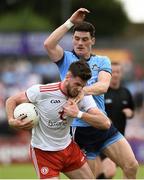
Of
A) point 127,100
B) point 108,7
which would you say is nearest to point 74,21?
point 127,100

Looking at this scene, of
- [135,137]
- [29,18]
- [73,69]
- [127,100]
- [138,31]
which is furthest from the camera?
[138,31]

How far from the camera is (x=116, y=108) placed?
523 inches

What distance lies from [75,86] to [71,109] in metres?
0.28

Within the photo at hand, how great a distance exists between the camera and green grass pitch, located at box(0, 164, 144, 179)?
16438 mm

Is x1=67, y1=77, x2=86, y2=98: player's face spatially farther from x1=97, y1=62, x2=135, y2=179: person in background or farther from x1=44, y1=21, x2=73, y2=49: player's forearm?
x1=97, y1=62, x2=135, y2=179: person in background

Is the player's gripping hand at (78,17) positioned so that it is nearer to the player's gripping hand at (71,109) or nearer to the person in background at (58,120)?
the person in background at (58,120)

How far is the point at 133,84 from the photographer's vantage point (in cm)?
2792

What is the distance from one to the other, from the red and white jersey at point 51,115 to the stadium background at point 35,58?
6.12m

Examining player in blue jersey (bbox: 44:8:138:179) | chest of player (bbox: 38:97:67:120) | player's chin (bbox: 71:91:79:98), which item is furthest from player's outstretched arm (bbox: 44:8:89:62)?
player's chin (bbox: 71:91:79:98)

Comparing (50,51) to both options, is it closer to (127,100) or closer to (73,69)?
(73,69)

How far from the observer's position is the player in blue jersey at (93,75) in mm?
10320

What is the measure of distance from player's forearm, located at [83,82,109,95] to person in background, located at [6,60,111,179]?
0.88 feet

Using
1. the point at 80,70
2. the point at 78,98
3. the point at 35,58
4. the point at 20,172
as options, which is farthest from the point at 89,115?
the point at 35,58

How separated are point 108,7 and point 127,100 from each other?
5664 cm
